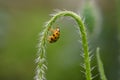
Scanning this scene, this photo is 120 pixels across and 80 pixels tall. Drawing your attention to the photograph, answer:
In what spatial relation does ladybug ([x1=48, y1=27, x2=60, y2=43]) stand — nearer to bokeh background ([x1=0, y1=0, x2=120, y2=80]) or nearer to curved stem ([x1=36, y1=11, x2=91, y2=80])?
curved stem ([x1=36, y1=11, x2=91, y2=80])

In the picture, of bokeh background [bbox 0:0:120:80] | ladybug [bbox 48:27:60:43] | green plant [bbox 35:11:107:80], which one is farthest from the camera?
bokeh background [bbox 0:0:120:80]

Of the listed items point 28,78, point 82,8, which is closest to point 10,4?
point 28,78

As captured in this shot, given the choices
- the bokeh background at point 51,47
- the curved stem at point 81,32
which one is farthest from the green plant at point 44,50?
the bokeh background at point 51,47

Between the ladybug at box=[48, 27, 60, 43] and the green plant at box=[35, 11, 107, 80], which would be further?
the ladybug at box=[48, 27, 60, 43]

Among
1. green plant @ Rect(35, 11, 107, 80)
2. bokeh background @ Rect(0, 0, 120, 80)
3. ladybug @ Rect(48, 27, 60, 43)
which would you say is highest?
bokeh background @ Rect(0, 0, 120, 80)

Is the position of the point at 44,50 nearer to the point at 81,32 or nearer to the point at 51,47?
the point at 81,32

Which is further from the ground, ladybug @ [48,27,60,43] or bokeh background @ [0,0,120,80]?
bokeh background @ [0,0,120,80]

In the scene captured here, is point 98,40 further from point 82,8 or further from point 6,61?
point 82,8

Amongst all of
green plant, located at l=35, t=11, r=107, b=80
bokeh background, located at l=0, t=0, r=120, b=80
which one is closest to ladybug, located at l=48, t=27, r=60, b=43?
green plant, located at l=35, t=11, r=107, b=80
